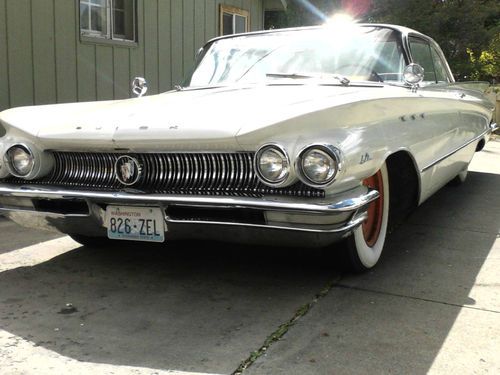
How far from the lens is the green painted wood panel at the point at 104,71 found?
7.46 metres

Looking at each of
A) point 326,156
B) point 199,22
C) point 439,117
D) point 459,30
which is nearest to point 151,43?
point 199,22

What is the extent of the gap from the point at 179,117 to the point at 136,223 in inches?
24.3

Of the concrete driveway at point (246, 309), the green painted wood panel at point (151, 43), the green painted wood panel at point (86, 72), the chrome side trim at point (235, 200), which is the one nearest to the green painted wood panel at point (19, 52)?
the green painted wood panel at point (86, 72)

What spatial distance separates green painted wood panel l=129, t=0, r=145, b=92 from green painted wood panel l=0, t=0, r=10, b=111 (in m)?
2.06

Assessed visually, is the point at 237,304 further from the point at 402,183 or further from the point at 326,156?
the point at 402,183

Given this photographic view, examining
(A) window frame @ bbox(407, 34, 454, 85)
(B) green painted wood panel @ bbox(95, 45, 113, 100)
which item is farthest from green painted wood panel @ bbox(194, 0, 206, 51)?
(A) window frame @ bbox(407, 34, 454, 85)

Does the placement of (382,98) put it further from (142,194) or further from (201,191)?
(142,194)

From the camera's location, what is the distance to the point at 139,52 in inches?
321

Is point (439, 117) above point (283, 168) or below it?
above

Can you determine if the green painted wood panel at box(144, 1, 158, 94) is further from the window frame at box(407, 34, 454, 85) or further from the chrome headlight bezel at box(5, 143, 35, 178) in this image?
the chrome headlight bezel at box(5, 143, 35, 178)

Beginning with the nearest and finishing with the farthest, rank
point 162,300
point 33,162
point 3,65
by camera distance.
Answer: point 162,300, point 33,162, point 3,65

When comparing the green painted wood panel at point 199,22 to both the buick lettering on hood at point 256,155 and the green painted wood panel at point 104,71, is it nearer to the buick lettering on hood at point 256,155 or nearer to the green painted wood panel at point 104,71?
the green painted wood panel at point 104,71

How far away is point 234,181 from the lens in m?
2.97

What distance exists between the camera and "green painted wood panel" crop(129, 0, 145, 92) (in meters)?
8.05
